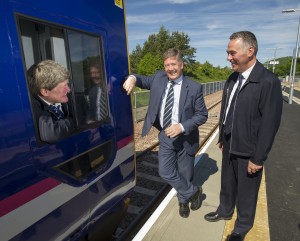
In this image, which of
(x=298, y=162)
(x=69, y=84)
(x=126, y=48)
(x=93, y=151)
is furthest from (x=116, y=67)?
(x=298, y=162)

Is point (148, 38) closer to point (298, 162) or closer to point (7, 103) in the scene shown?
point (298, 162)

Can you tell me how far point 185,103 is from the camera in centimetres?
346

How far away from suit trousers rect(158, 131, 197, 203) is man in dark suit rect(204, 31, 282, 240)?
0.52m

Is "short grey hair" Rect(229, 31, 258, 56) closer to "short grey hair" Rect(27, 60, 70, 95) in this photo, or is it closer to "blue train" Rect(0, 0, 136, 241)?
"blue train" Rect(0, 0, 136, 241)

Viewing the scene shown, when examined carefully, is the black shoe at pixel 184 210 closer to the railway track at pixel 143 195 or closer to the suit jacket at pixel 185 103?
the railway track at pixel 143 195

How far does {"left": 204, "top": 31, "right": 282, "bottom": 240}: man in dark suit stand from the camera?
108 inches

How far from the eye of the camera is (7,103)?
1.56 m

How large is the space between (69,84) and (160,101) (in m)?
1.57

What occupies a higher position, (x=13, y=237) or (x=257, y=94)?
(x=257, y=94)

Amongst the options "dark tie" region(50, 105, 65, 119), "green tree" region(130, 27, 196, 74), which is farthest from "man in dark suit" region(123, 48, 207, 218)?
"green tree" region(130, 27, 196, 74)

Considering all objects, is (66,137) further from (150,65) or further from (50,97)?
(150,65)

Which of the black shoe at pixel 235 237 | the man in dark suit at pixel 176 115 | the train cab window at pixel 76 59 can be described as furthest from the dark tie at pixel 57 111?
the black shoe at pixel 235 237

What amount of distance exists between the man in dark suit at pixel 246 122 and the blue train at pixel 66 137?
1.23 metres

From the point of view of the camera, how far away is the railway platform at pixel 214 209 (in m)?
3.36
